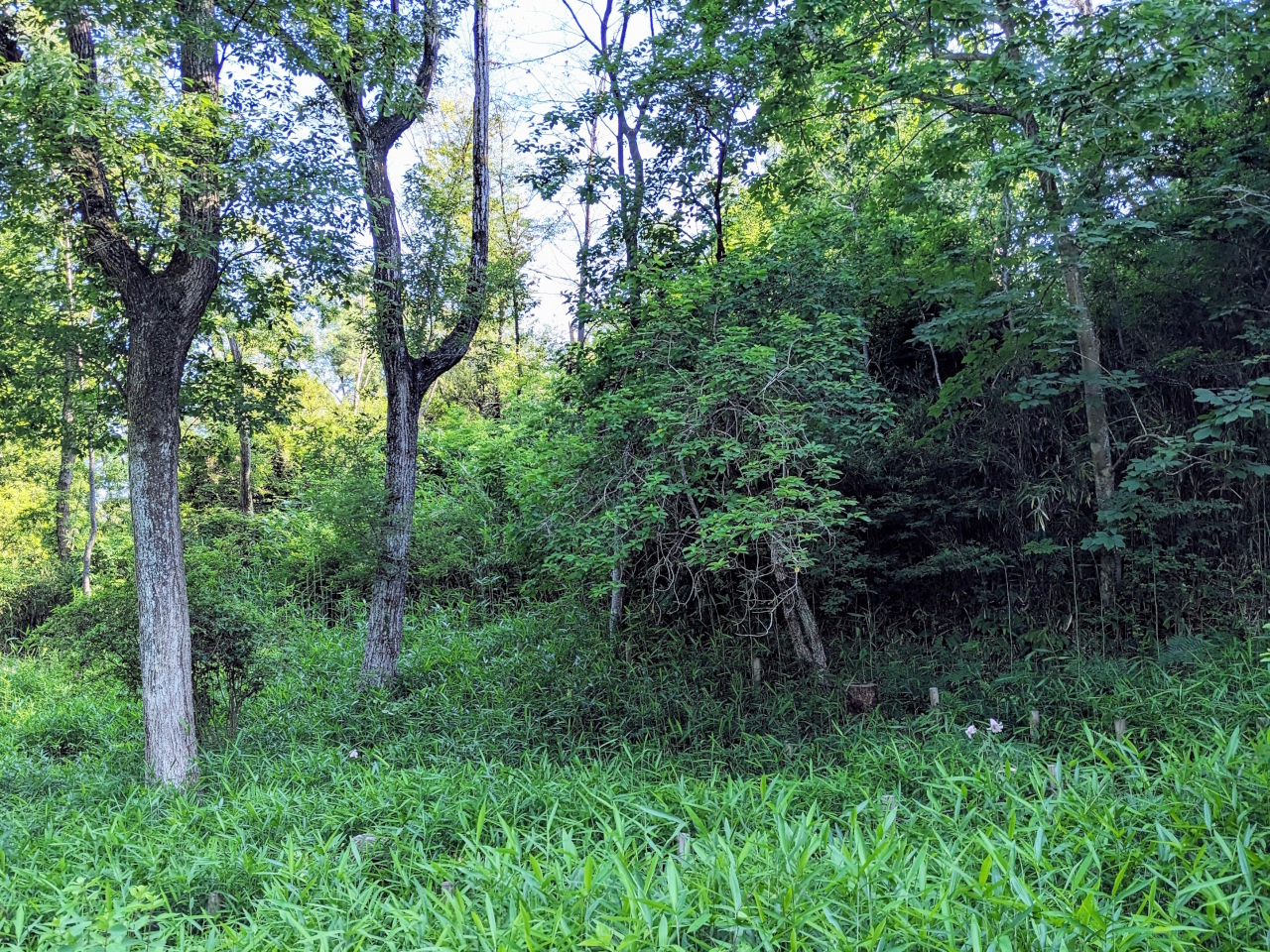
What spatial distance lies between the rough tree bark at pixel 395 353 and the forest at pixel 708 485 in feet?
0.15

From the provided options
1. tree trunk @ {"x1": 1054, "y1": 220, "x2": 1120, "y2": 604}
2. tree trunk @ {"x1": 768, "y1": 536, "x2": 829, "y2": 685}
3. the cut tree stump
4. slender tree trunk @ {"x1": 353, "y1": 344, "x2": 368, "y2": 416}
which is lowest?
the cut tree stump

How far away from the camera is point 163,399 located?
16.7 feet

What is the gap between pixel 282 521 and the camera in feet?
36.4

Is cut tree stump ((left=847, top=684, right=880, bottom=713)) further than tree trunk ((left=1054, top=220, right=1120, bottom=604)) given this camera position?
No

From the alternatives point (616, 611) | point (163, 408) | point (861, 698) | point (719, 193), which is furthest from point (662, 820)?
point (719, 193)

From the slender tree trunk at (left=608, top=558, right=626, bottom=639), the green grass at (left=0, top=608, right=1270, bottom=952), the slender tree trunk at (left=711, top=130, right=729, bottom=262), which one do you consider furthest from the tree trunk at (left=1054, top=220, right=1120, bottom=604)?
the slender tree trunk at (left=608, top=558, right=626, bottom=639)

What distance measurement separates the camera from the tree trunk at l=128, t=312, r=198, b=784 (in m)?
4.99

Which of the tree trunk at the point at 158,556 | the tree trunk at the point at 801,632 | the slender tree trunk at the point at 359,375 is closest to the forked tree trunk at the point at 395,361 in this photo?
the tree trunk at the point at 158,556

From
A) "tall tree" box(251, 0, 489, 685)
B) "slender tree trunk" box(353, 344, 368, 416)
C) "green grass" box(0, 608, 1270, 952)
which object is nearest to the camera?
"green grass" box(0, 608, 1270, 952)

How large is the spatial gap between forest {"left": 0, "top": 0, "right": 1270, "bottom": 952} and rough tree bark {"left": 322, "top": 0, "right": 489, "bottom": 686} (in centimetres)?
4

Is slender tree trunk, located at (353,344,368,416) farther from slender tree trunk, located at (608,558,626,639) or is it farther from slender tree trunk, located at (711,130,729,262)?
slender tree trunk, located at (711,130,729,262)

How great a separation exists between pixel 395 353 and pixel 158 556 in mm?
2441

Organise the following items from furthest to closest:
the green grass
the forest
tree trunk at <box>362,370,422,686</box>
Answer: tree trunk at <box>362,370,422,686</box> → the forest → the green grass

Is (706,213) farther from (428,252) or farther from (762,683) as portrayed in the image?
(762,683)
